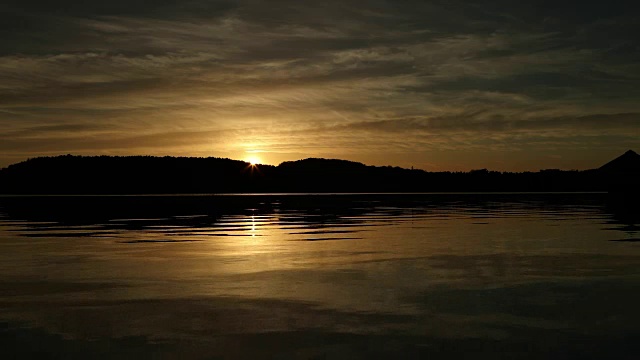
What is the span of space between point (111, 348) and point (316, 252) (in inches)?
576

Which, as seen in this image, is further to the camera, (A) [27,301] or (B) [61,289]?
(B) [61,289]

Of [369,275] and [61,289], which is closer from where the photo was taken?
[61,289]

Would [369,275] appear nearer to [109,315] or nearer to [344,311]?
[344,311]

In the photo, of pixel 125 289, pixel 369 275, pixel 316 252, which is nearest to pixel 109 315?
pixel 125 289

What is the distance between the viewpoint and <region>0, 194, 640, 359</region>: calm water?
38.6ft

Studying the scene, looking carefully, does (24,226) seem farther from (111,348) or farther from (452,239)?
(111,348)

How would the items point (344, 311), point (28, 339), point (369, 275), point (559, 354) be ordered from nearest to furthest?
point (559, 354), point (28, 339), point (344, 311), point (369, 275)

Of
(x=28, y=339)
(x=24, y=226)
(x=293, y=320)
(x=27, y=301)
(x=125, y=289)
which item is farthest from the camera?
(x=24, y=226)

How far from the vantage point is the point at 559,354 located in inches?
439

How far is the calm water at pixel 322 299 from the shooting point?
11773 millimetres

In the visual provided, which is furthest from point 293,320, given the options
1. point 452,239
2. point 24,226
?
point 24,226

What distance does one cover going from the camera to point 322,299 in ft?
52.8

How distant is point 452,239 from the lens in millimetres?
31234

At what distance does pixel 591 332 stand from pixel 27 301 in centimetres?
1193
